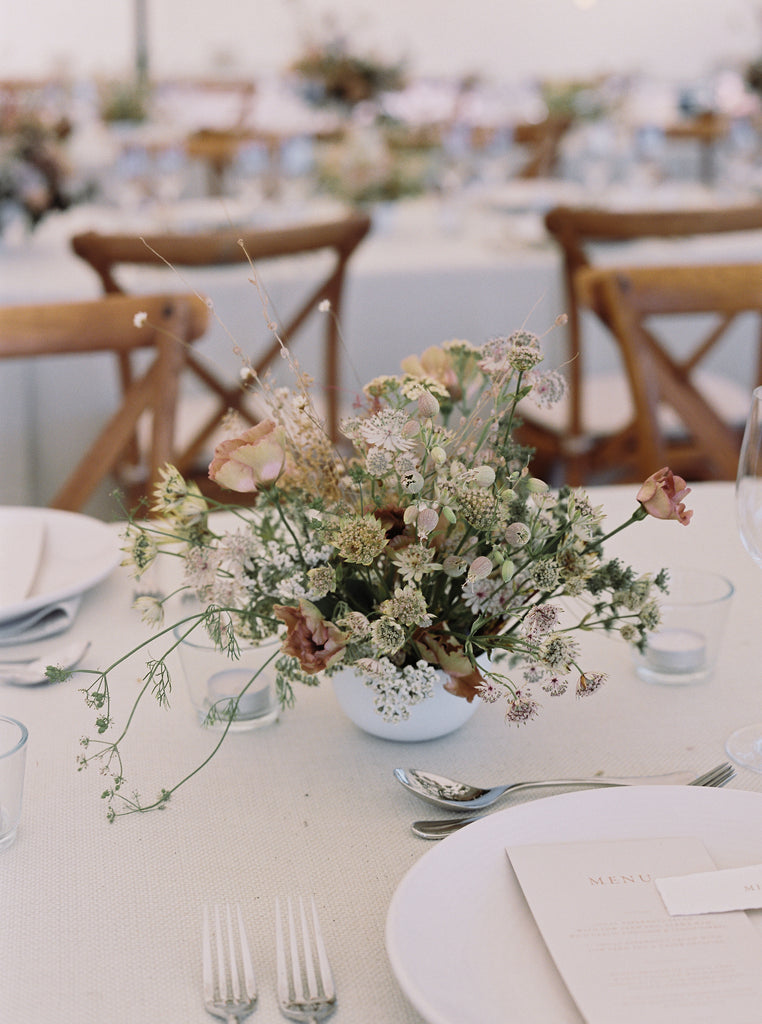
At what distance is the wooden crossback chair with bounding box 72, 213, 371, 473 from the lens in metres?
1.76

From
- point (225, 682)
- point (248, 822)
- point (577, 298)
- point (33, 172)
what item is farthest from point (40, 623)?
point (33, 172)

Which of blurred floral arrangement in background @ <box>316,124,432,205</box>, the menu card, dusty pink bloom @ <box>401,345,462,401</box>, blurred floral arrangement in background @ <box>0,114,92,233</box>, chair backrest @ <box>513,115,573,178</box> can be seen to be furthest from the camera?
chair backrest @ <box>513,115,573,178</box>

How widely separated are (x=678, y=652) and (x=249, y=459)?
36 cm

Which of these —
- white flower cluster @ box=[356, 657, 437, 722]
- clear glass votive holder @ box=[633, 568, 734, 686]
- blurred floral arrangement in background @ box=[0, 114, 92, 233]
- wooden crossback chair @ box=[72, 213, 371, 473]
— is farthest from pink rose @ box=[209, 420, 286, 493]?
blurred floral arrangement in background @ box=[0, 114, 92, 233]

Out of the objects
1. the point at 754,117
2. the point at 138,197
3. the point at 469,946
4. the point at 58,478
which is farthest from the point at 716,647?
the point at 754,117

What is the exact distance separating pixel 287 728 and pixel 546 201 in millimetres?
2585

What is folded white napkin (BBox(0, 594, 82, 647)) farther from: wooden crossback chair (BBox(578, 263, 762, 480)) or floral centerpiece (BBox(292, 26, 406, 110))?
floral centerpiece (BBox(292, 26, 406, 110))

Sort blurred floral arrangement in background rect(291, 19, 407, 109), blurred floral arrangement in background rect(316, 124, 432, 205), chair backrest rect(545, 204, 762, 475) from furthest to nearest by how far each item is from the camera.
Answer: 1. blurred floral arrangement in background rect(291, 19, 407, 109)
2. blurred floral arrangement in background rect(316, 124, 432, 205)
3. chair backrest rect(545, 204, 762, 475)

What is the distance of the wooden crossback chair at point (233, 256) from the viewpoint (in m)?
1.76

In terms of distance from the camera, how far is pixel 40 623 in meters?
0.88

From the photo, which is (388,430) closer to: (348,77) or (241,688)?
(241,688)

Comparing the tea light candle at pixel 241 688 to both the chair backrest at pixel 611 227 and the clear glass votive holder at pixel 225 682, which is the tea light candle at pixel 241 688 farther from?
the chair backrest at pixel 611 227

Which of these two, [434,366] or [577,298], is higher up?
[434,366]

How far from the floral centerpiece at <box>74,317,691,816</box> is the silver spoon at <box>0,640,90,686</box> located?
0.44ft
